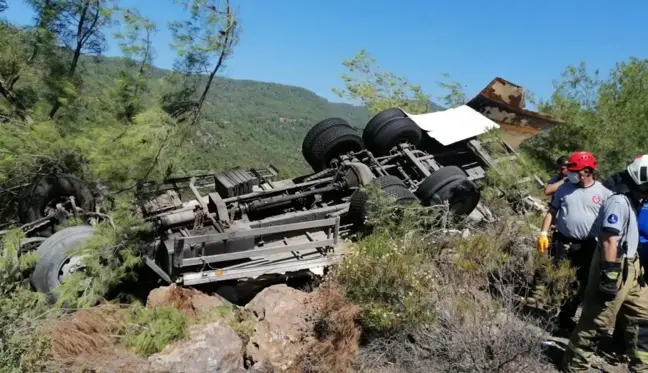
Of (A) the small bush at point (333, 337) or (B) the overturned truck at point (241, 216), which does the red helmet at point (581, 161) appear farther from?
(B) the overturned truck at point (241, 216)

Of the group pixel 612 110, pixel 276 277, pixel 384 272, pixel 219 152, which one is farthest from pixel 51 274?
pixel 219 152

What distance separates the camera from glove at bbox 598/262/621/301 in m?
4.00

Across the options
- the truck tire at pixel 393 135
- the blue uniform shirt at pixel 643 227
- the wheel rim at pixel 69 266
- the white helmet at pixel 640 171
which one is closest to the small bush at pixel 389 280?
the blue uniform shirt at pixel 643 227

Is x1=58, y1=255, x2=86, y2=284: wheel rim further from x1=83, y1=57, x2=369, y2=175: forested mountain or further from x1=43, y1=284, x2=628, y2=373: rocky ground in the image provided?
x1=83, y1=57, x2=369, y2=175: forested mountain

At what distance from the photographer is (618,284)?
4168mm

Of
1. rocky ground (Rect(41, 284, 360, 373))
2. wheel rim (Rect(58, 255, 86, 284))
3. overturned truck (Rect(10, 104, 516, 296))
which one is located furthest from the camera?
overturned truck (Rect(10, 104, 516, 296))

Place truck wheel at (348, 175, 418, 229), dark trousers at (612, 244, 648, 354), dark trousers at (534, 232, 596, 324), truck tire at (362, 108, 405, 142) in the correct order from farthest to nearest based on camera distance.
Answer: truck tire at (362, 108, 405, 142) < truck wheel at (348, 175, 418, 229) < dark trousers at (534, 232, 596, 324) < dark trousers at (612, 244, 648, 354)

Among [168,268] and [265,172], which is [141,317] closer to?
[168,268]

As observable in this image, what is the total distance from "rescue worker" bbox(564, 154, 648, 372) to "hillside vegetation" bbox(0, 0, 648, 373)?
17.0 inches

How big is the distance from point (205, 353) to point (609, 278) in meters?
3.24

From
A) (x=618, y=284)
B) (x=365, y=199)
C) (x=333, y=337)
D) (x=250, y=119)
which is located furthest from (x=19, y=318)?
(x=250, y=119)

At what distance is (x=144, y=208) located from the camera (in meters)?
6.74

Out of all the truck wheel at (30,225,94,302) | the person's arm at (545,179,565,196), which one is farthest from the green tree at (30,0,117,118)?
the person's arm at (545,179,565,196)

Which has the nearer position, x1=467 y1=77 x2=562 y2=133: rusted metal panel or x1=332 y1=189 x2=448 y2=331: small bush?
x1=332 y1=189 x2=448 y2=331: small bush
